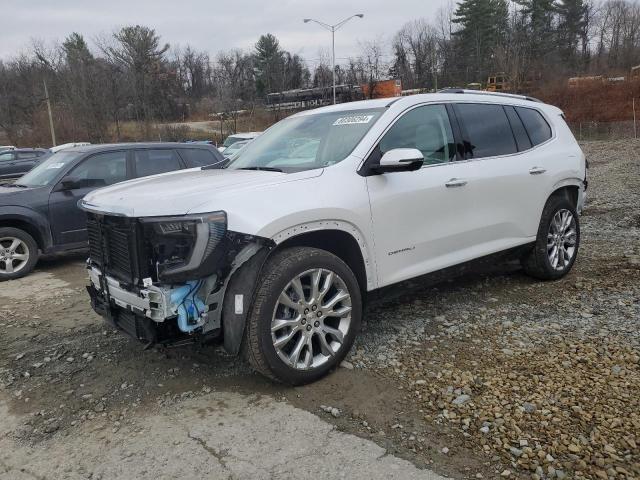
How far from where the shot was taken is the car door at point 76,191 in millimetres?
7176

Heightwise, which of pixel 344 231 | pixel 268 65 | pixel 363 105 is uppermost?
pixel 268 65

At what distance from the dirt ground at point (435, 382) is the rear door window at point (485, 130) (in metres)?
1.42

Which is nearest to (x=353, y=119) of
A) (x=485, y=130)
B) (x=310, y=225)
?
(x=310, y=225)

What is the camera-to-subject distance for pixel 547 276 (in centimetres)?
554

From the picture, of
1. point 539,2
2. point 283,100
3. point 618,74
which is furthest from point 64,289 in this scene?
point 539,2

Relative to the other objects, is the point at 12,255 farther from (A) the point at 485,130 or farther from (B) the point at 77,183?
(A) the point at 485,130

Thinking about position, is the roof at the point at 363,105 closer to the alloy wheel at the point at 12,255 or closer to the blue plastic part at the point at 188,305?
the blue plastic part at the point at 188,305

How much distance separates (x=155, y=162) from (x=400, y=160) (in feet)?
17.5

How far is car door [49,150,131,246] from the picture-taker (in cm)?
718

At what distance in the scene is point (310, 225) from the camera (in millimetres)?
3492

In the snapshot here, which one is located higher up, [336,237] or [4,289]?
[336,237]

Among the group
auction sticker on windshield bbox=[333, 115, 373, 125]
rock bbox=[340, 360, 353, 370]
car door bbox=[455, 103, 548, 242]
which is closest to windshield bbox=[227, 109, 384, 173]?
auction sticker on windshield bbox=[333, 115, 373, 125]

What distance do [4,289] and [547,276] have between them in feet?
20.6

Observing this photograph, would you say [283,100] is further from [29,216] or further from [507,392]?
[507,392]
